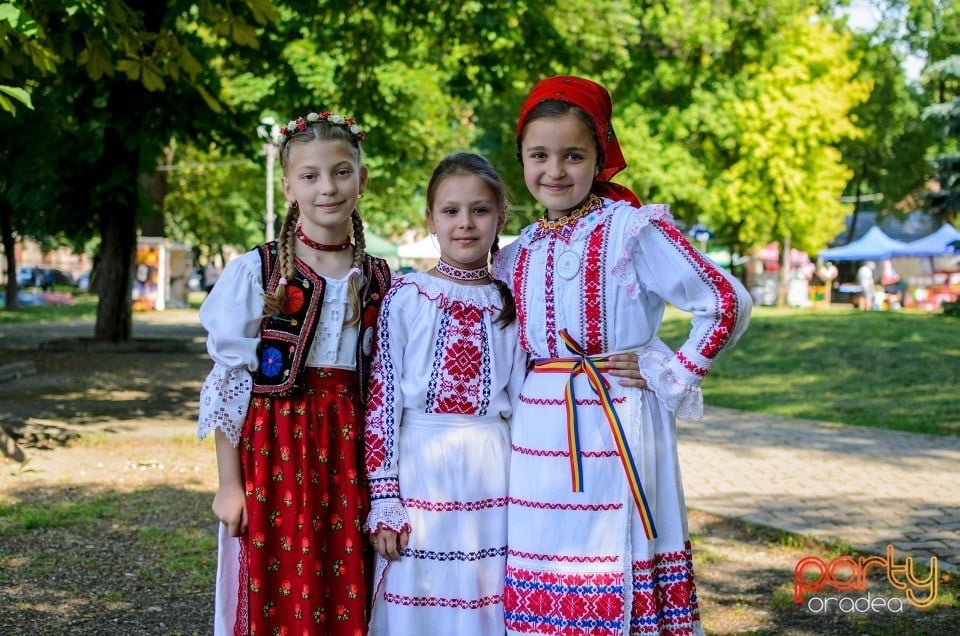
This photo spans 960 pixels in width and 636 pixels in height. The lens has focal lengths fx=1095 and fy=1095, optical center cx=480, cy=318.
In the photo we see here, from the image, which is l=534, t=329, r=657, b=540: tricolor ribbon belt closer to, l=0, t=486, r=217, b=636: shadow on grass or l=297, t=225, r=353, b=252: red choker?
l=297, t=225, r=353, b=252: red choker

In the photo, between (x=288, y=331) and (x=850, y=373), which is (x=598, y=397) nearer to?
(x=288, y=331)

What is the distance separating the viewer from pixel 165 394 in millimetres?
12062

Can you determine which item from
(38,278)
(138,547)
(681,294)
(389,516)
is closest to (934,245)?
(138,547)

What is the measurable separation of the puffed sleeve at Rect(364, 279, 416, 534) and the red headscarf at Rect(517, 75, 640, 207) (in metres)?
0.64

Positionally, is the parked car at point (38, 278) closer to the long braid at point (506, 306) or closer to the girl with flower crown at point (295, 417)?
the girl with flower crown at point (295, 417)

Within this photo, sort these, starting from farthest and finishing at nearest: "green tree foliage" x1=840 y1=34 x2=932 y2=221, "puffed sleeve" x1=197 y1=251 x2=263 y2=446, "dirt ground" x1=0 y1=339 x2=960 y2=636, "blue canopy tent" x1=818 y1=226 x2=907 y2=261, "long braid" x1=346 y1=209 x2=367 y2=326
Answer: "green tree foliage" x1=840 y1=34 x2=932 y2=221, "blue canopy tent" x1=818 y1=226 x2=907 y2=261, "dirt ground" x1=0 y1=339 x2=960 y2=636, "long braid" x1=346 y1=209 x2=367 y2=326, "puffed sleeve" x1=197 y1=251 x2=263 y2=446

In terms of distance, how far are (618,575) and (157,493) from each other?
4751 millimetres

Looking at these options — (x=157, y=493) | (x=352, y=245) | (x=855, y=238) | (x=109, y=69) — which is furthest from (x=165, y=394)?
(x=855, y=238)

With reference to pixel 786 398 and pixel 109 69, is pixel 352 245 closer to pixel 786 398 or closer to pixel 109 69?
pixel 109 69

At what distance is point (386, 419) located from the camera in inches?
124

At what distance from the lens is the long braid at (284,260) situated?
3.10 meters

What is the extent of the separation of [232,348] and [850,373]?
1304 cm

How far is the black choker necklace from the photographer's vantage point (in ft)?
10.7

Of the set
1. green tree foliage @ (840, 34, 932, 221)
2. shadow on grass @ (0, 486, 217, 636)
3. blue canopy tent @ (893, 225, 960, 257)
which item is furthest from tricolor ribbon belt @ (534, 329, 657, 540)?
green tree foliage @ (840, 34, 932, 221)
